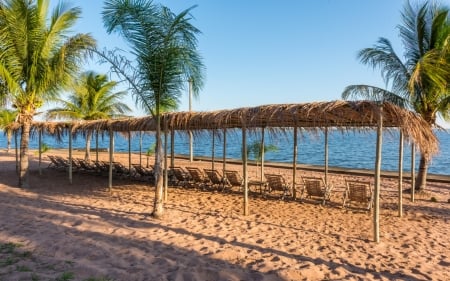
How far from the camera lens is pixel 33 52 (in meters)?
10.4

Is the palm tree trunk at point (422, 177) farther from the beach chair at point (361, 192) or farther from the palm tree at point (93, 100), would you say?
the palm tree at point (93, 100)

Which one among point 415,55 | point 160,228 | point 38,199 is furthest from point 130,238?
point 415,55

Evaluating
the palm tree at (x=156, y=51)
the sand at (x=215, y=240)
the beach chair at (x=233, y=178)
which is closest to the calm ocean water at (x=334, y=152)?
the beach chair at (x=233, y=178)

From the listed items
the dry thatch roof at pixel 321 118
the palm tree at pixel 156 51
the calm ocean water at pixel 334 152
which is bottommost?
the calm ocean water at pixel 334 152

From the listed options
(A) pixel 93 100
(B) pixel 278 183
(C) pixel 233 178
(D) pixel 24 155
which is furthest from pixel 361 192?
(A) pixel 93 100

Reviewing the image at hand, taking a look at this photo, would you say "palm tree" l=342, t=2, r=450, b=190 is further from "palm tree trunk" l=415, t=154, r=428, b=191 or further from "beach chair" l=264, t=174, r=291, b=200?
"beach chair" l=264, t=174, r=291, b=200

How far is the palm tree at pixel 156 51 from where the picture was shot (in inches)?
280

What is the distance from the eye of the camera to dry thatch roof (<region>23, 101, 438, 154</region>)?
5.77 meters

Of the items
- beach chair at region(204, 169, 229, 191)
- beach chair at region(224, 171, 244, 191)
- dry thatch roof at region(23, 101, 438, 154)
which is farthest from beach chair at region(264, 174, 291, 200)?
beach chair at region(204, 169, 229, 191)

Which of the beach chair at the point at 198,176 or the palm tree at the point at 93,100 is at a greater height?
the palm tree at the point at 93,100

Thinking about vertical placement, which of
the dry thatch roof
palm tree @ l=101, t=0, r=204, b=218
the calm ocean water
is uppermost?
palm tree @ l=101, t=0, r=204, b=218

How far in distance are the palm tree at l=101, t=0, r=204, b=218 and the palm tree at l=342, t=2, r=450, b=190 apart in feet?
15.3

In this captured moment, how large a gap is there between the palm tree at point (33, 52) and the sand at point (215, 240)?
325 centimetres

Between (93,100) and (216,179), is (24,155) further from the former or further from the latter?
(93,100)
